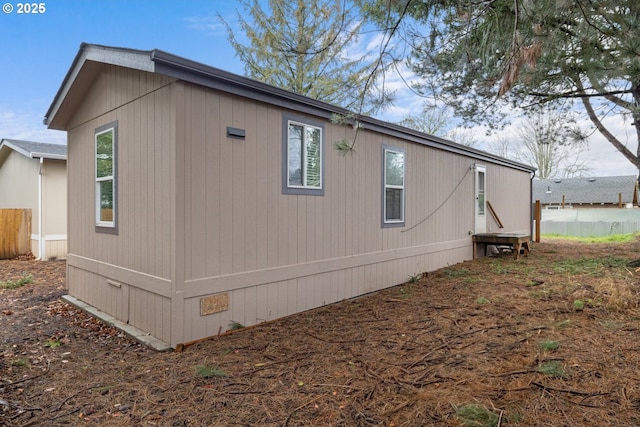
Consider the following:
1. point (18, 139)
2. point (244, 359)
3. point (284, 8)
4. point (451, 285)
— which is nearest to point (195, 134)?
point (244, 359)

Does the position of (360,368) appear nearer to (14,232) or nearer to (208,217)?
(208,217)

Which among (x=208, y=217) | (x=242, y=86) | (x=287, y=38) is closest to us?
(x=208, y=217)

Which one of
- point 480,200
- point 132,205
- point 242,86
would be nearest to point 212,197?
point 132,205

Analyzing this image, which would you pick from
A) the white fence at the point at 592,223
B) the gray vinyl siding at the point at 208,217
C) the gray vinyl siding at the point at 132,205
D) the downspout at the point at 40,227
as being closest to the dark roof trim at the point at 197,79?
the gray vinyl siding at the point at 208,217

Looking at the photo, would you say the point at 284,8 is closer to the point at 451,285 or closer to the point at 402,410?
the point at 451,285

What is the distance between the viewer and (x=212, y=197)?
395 cm

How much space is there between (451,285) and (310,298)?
2.68 m

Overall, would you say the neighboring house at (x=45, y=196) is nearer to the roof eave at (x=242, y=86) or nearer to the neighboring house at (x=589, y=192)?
the roof eave at (x=242, y=86)

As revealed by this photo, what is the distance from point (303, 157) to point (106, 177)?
2570 mm

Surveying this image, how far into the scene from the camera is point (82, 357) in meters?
3.66

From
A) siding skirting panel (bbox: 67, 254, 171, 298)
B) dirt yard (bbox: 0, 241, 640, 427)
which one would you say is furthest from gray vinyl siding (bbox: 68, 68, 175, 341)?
dirt yard (bbox: 0, 241, 640, 427)

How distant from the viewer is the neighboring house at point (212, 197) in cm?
377

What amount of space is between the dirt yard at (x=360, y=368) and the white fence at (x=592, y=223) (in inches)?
589

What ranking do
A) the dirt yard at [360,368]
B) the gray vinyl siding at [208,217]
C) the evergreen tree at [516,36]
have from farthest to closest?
the gray vinyl siding at [208,217] → the evergreen tree at [516,36] → the dirt yard at [360,368]
